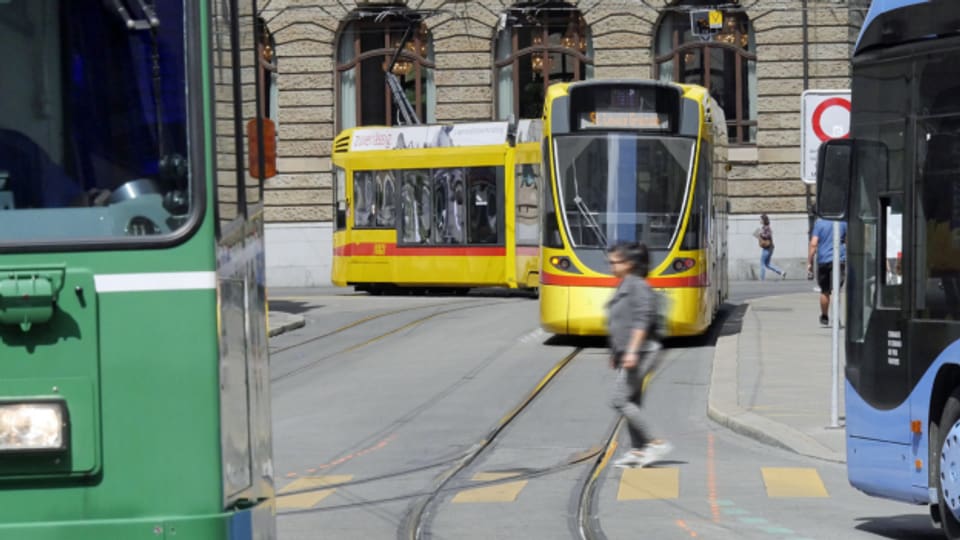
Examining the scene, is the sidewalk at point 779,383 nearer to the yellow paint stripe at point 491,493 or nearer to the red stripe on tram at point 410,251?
the yellow paint stripe at point 491,493

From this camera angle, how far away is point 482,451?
13.4 meters

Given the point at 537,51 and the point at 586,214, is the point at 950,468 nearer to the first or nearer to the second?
the point at 586,214

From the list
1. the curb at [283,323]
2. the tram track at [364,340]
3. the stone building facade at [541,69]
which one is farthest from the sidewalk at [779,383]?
the stone building facade at [541,69]

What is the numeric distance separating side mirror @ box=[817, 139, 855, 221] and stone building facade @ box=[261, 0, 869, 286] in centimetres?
3075

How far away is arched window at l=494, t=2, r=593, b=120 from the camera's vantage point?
41781mm

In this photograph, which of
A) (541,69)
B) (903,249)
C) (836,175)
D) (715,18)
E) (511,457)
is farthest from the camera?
(541,69)

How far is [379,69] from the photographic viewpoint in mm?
42875

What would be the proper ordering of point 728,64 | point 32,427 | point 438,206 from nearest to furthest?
point 32,427 < point 438,206 < point 728,64

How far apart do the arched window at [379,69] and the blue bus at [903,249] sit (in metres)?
32.9

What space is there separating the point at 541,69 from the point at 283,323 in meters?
17.2

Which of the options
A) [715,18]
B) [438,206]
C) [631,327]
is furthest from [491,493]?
[715,18]

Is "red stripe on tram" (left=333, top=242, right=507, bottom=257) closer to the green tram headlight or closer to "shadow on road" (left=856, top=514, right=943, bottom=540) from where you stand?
"shadow on road" (left=856, top=514, right=943, bottom=540)

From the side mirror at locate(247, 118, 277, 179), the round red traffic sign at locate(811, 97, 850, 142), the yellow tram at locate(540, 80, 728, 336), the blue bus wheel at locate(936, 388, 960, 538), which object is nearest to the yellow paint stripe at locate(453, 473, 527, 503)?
the blue bus wheel at locate(936, 388, 960, 538)

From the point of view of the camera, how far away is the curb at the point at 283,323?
2536 centimetres
